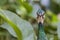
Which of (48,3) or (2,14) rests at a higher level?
(2,14)

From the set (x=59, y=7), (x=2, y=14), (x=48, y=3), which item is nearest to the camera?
(x=2, y=14)

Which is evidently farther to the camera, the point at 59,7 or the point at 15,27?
the point at 59,7

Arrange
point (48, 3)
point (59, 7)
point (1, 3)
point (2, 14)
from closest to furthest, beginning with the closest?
point (2, 14), point (1, 3), point (59, 7), point (48, 3)

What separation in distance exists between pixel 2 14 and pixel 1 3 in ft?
1.15

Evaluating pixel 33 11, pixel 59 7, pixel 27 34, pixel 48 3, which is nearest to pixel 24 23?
pixel 27 34

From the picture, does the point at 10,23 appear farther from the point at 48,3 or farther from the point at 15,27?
the point at 48,3

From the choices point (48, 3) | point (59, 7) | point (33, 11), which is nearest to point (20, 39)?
point (33, 11)

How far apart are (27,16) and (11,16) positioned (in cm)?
38

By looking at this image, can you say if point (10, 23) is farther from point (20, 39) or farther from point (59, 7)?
point (59, 7)

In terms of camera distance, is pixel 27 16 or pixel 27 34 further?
pixel 27 16

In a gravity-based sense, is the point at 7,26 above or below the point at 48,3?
above

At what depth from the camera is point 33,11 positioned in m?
0.91

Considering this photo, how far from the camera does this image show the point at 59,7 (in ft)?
4.61

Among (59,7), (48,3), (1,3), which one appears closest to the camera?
(1,3)
